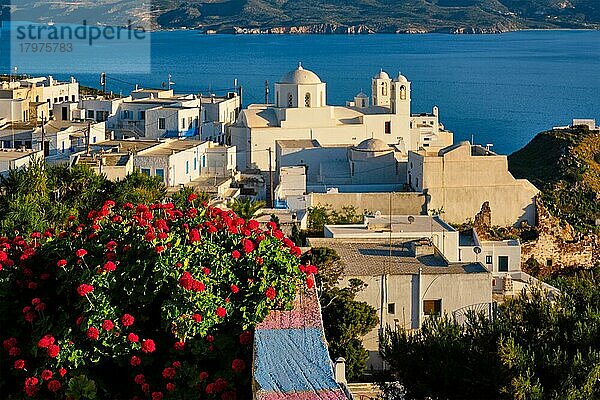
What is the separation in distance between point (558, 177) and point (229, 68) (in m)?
77.8

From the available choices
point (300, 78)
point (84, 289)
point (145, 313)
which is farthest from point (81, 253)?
point (300, 78)

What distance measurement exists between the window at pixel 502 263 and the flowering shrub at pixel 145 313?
14.2 m

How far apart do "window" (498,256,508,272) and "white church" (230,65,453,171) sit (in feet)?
37.8

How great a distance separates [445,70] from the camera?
356ft

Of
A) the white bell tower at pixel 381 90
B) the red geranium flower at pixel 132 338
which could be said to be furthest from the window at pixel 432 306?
the white bell tower at pixel 381 90

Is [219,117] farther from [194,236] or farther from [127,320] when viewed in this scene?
[127,320]

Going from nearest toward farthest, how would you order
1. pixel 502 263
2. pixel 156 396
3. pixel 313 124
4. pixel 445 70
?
pixel 156 396, pixel 502 263, pixel 313 124, pixel 445 70

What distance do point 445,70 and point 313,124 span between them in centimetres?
7815

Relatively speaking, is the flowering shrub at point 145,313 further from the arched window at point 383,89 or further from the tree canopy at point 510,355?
the arched window at point 383,89

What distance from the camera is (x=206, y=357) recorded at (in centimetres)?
528

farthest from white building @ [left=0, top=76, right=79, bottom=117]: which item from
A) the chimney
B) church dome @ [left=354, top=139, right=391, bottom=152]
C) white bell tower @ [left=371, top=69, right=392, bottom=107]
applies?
the chimney

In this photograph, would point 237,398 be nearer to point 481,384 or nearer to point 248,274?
point 248,274

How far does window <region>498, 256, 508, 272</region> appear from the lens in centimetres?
1953

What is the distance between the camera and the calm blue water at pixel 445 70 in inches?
2692
